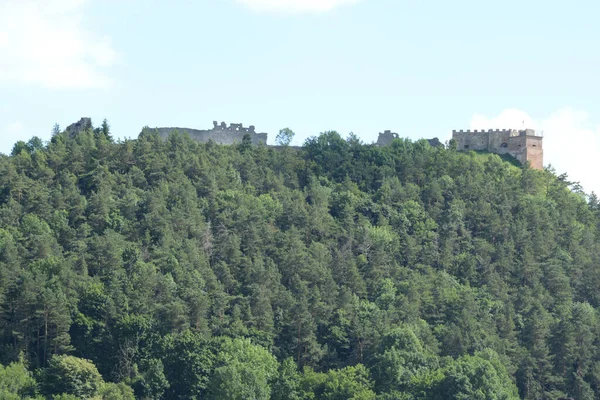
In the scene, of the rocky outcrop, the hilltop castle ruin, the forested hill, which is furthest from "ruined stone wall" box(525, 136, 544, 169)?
the rocky outcrop

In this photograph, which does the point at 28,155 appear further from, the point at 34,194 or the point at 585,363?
the point at 585,363

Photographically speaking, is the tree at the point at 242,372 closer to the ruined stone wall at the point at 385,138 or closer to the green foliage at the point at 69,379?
the green foliage at the point at 69,379

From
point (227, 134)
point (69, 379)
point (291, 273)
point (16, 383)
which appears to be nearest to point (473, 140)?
point (227, 134)

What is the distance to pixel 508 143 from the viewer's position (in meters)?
111

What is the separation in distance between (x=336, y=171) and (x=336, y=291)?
74.5 ft

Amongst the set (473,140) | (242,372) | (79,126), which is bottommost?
(242,372)

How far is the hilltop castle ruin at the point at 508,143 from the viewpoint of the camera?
11012cm

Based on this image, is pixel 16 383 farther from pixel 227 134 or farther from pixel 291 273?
pixel 227 134

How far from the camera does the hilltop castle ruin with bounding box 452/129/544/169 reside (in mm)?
110125

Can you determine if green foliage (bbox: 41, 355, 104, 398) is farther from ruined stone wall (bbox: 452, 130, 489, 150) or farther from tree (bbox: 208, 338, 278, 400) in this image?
ruined stone wall (bbox: 452, 130, 489, 150)

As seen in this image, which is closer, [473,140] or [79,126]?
[79,126]

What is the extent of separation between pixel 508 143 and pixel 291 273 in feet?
104

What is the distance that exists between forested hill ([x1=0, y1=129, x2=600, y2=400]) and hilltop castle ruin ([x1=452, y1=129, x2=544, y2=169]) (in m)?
4.00

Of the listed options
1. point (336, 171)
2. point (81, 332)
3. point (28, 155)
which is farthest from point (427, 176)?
point (81, 332)
